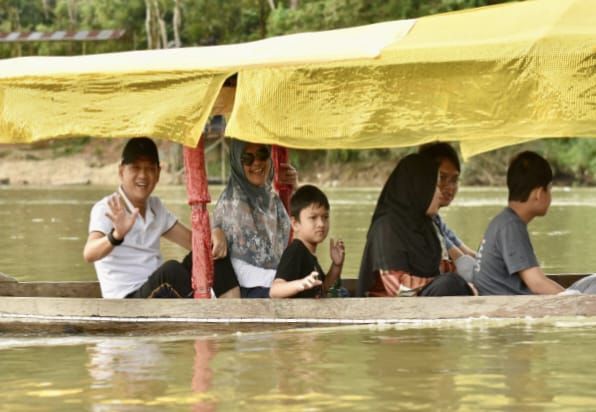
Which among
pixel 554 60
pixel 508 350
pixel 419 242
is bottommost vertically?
pixel 508 350

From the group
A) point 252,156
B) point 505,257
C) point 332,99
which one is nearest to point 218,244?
point 252,156

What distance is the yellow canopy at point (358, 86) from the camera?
7250 mm

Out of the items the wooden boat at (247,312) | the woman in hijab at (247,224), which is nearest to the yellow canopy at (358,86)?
the woman in hijab at (247,224)

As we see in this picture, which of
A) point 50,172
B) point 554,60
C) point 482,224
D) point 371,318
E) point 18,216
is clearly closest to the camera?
point 554,60

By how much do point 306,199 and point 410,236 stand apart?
0.61 m

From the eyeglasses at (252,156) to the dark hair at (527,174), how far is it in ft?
4.91

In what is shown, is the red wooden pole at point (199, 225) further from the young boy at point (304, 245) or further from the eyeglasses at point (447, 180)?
the eyeglasses at point (447, 180)

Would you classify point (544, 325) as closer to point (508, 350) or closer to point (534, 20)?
point (508, 350)

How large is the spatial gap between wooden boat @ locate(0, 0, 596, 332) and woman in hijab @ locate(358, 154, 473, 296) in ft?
0.88

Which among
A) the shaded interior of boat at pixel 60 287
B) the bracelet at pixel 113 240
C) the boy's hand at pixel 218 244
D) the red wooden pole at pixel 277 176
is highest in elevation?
the red wooden pole at pixel 277 176

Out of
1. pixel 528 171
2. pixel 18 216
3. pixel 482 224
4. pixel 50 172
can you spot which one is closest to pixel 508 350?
pixel 528 171

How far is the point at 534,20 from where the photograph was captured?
293 inches

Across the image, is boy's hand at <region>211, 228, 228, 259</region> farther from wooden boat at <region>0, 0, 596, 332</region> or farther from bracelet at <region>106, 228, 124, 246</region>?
bracelet at <region>106, 228, 124, 246</region>

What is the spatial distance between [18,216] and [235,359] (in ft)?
69.4
